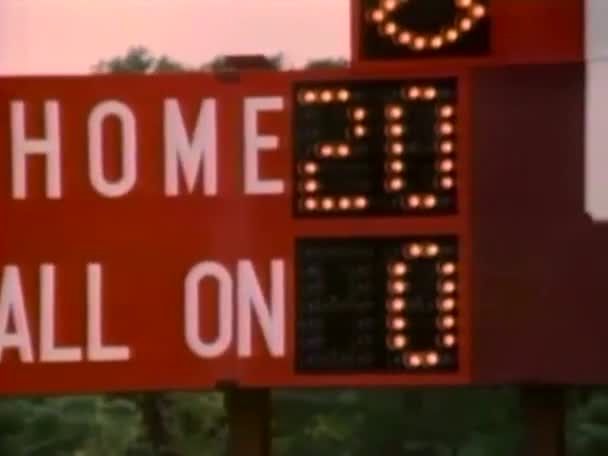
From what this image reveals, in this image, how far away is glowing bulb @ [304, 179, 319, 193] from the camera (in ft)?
28.5

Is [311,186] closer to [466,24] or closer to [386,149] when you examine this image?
[386,149]

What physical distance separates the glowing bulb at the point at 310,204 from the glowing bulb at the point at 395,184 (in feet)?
0.89

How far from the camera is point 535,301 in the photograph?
8.61 metres

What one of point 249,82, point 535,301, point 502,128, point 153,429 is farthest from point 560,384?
point 153,429

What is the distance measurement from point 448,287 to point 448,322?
0.12 metres

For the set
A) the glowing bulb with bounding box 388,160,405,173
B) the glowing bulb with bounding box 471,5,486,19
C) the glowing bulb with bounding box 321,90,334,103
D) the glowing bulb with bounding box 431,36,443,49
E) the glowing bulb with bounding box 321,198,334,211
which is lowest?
the glowing bulb with bounding box 321,198,334,211

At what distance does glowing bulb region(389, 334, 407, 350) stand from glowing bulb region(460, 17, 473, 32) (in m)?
1.13

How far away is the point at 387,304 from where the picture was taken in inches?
334

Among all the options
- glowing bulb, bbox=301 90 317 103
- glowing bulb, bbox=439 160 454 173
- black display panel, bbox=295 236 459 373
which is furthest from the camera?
glowing bulb, bbox=301 90 317 103

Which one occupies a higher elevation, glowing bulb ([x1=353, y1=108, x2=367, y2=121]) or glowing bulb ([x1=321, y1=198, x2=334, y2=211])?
glowing bulb ([x1=353, y1=108, x2=367, y2=121])

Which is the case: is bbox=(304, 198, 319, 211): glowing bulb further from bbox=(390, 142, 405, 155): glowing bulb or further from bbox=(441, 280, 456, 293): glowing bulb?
bbox=(441, 280, 456, 293): glowing bulb

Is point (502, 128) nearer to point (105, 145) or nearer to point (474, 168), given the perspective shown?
point (474, 168)

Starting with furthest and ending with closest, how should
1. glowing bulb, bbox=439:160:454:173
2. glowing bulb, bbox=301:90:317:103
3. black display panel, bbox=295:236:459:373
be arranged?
glowing bulb, bbox=301:90:317:103 < glowing bulb, bbox=439:160:454:173 < black display panel, bbox=295:236:459:373

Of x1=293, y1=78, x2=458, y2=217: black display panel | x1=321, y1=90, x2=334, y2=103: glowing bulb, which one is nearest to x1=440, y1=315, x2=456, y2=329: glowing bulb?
x1=293, y1=78, x2=458, y2=217: black display panel
